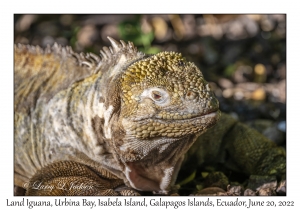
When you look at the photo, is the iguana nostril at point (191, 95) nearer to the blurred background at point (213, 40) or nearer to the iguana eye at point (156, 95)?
the iguana eye at point (156, 95)

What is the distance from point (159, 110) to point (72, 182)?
1.15m

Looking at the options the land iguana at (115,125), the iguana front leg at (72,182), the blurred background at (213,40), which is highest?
the blurred background at (213,40)

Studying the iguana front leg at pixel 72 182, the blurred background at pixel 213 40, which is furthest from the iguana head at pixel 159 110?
the blurred background at pixel 213 40

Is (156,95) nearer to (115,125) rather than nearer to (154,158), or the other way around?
(115,125)

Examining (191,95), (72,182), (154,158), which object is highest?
(191,95)

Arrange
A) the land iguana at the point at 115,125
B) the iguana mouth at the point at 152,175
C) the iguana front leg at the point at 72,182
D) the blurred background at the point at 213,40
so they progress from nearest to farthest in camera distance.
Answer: the land iguana at the point at 115,125 → the iguana front leg at the point at 72,182 → the iguana mouth at the point at 152,175 → the blurred background at the point at 213,40

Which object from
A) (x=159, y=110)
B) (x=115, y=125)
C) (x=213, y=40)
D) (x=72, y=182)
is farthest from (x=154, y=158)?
(x=213, y=40)

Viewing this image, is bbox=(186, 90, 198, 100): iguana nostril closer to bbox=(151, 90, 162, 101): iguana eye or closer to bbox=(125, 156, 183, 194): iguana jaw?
bbox=(151, 90, 162, 101): iguana eye

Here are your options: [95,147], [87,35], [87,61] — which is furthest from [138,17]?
[95,147]

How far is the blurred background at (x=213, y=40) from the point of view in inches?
337

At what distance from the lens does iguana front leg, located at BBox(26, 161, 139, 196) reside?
194 inches

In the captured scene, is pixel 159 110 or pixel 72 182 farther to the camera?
pixel 72 182

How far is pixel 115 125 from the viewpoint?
4.76m

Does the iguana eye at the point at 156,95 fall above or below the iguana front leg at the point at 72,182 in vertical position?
above
